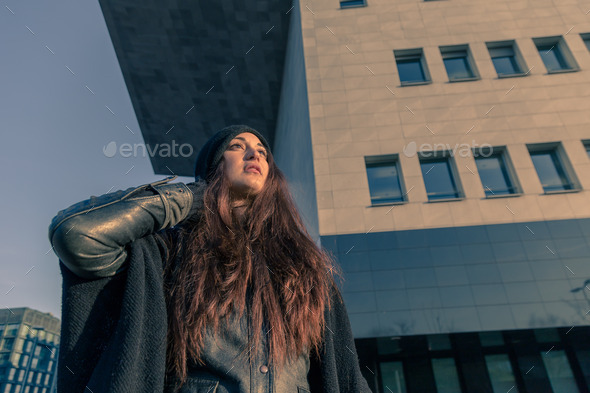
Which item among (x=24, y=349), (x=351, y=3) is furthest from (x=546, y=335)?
(x=24, y=349)

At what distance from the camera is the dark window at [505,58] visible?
39.4 ft

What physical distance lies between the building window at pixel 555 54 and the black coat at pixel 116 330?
14445 millimetres

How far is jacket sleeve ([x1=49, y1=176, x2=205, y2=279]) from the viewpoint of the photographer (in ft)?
3.59

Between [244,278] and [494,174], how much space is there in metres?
11.1

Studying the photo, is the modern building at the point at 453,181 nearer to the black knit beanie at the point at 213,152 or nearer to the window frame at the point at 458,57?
the window frame at the point at 458,57

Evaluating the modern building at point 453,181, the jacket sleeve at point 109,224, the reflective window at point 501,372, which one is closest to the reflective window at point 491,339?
the modern building at point 453,181

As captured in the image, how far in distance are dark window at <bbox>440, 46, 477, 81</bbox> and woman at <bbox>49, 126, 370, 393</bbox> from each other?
1209 cm

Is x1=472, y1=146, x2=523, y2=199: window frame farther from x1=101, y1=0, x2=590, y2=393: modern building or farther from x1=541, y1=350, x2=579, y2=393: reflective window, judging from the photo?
x1=541, y1=350, x2=579, y2=393: reflective window

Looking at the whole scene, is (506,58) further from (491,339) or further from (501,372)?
(501,372)

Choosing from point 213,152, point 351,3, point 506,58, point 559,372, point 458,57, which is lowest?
point 559,372

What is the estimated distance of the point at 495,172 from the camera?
10672 millimetres

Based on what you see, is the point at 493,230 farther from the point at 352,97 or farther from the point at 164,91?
the point at 164,91

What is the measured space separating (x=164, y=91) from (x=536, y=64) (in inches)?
713

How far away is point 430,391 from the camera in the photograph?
992cm
